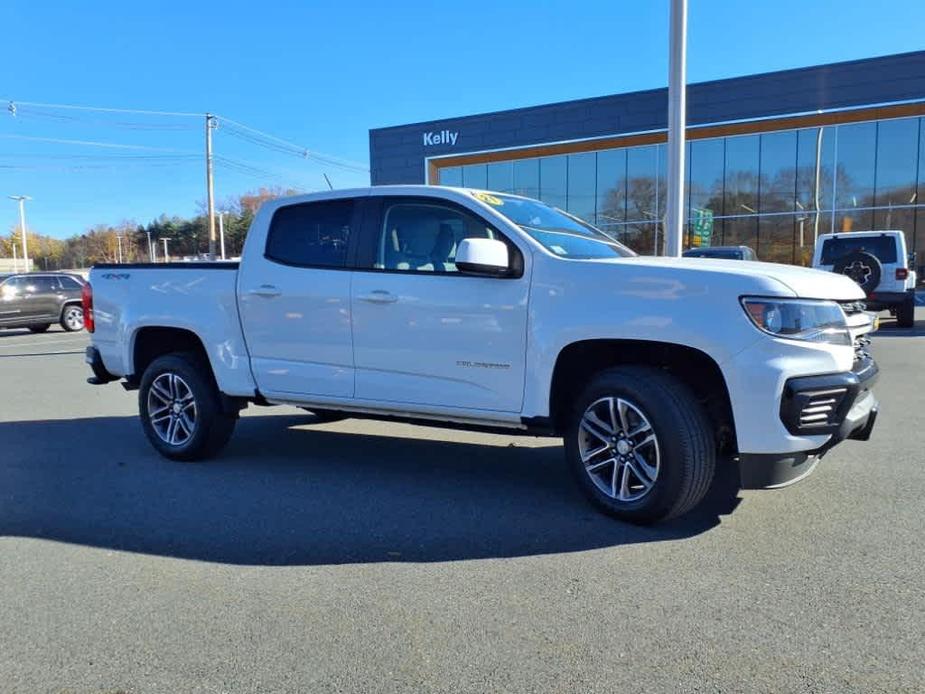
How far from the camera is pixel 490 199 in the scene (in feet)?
15.9

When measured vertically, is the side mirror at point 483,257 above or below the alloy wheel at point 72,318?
above

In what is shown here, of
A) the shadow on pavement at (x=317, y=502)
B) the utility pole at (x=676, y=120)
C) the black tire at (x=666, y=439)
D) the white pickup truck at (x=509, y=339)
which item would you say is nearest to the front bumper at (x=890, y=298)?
the utility pole at (x=676, y=120)

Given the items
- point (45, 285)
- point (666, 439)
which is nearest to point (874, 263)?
point (666, 439)

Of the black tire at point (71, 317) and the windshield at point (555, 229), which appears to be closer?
the windshield at point (555, 229)

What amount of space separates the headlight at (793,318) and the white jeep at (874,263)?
1141 cm

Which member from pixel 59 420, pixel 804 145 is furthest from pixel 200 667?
pixel 804 145

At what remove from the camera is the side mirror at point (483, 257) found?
4113mm

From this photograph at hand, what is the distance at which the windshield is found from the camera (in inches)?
178

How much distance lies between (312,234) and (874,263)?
1241 cm

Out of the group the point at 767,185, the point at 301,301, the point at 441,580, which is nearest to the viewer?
the point at 441,580

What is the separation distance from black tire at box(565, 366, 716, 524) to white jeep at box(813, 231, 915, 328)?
38.2 feet

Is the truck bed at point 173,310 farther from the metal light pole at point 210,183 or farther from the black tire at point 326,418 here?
the metal light pole at point 210,183

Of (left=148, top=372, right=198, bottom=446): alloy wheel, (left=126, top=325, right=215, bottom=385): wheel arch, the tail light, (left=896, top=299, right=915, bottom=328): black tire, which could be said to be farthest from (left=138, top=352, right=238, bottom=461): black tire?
(left=896, top=299, right=915, bottom=328): black tire

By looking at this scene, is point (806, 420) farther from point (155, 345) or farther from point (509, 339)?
point (155, 345)
